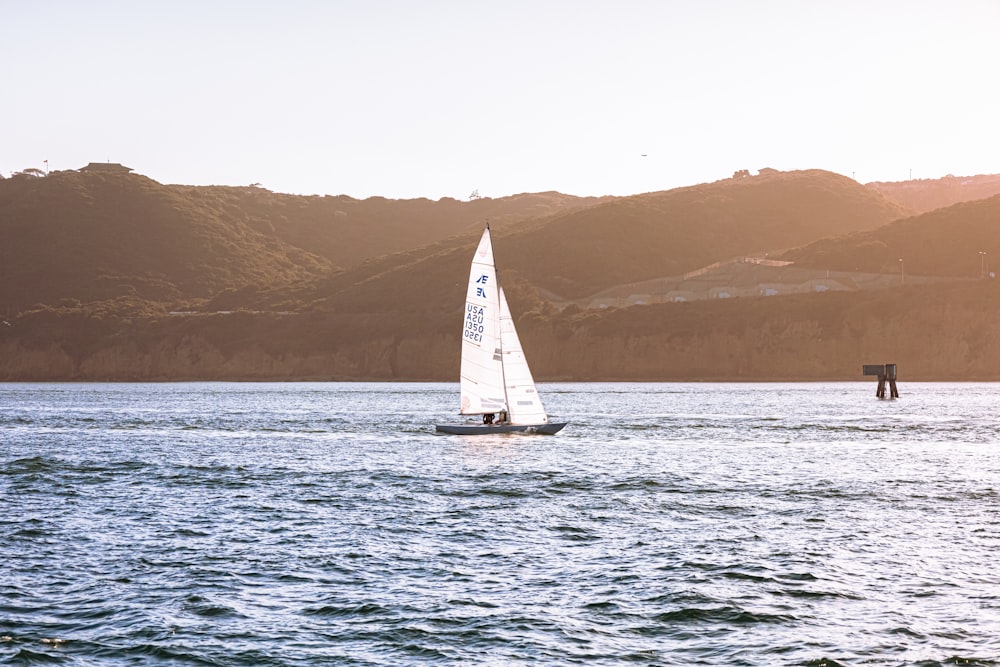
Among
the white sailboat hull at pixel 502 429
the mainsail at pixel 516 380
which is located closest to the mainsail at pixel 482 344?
the mainsail at pixel 516 380

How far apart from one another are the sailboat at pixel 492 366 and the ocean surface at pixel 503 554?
1.49 m

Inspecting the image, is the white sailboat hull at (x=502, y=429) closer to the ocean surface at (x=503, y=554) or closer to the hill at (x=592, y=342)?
the ocean surface at (x=503, y=554)

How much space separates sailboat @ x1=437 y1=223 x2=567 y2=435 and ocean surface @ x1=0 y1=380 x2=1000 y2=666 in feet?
4.88

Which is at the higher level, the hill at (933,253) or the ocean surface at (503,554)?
the hill at (933,253)

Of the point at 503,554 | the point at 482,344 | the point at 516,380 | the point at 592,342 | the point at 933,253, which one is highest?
the point at 933,253

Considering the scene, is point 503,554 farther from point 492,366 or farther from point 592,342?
point 592,342

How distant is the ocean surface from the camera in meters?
18.8

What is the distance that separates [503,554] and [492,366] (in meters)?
29.3

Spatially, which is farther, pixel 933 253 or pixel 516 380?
pixel 933 253

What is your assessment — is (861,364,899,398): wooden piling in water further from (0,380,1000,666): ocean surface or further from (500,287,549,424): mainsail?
(500,287,549,424): mainsail

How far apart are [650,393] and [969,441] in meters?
70.6

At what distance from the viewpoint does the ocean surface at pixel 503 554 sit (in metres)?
18.8

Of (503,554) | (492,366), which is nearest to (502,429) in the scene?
(492,366)

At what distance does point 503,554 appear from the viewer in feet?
86.3
